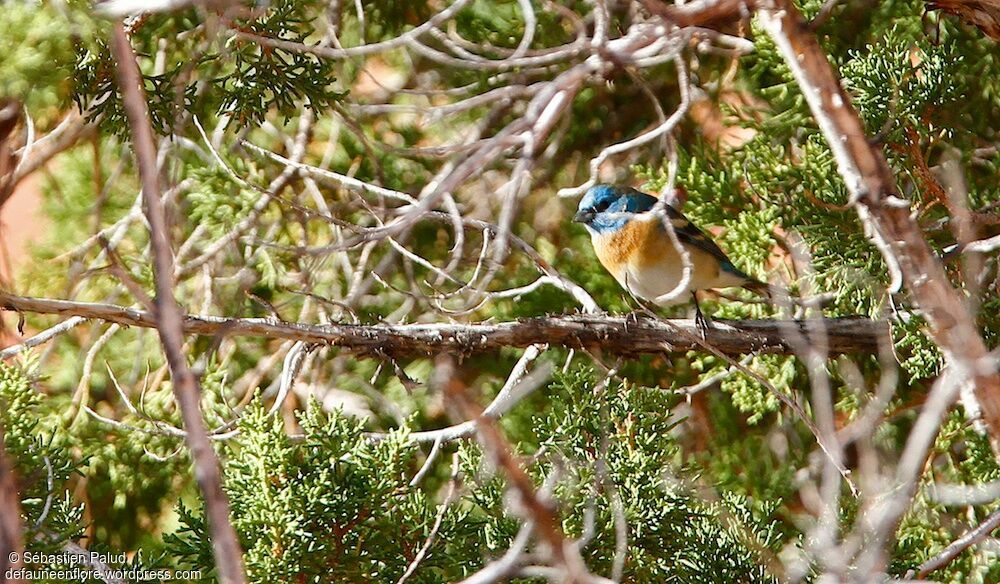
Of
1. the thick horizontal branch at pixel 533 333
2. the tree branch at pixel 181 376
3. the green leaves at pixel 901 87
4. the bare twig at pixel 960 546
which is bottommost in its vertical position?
the bare twig at pixel 960 546

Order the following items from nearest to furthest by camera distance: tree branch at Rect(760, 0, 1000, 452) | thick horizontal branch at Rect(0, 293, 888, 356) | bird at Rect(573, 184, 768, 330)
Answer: tree branch at Rect(760, 0, 1000, 452) → thick horizontal branch at Rect(0, 293, 888, 356) → bird at Rect(573, 184, 768, 330)

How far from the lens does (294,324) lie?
241 cm

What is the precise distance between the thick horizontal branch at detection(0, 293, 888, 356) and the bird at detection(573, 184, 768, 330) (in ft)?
1.77

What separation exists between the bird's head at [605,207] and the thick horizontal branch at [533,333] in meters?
0.81

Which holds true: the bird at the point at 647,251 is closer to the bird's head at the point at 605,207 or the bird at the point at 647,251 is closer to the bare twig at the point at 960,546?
the bird's head at the point at 605,207

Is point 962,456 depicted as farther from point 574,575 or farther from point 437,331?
point 574,575

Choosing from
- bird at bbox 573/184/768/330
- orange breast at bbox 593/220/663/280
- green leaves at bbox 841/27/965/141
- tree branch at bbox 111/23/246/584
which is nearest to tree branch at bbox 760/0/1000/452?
green leaves at bbox 841/27/965/141

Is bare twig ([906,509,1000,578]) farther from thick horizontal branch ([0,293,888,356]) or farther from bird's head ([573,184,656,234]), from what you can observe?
bird's head ([573,184,656,234])

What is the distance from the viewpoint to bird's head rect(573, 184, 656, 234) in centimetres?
343

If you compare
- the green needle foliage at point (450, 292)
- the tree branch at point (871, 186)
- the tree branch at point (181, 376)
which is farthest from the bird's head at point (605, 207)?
the tree branch at point (181, 376)

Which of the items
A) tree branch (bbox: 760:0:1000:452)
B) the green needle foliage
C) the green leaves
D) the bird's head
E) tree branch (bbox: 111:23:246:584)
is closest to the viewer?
tree branch (bbox: 111:23:246:584)

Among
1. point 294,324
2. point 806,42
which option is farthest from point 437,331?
point 806,42

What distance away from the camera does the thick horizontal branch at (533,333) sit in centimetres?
232

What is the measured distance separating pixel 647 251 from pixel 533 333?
100 cm
